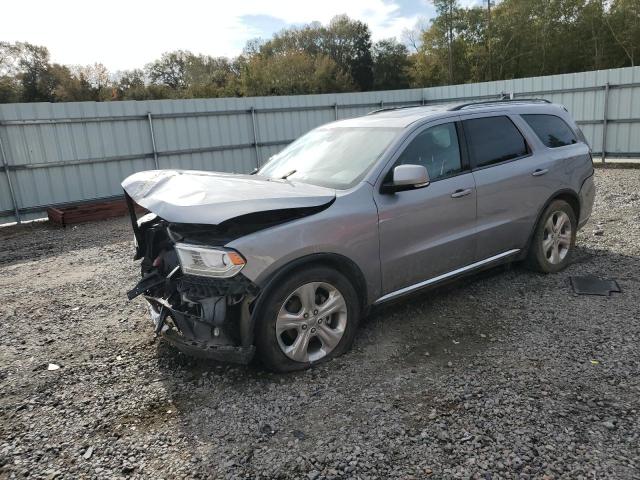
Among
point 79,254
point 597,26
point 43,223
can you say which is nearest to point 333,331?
point 79,254

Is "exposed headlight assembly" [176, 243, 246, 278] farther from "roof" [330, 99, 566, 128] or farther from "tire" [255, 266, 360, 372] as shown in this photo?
"roof" [330, 99, 566, 128]

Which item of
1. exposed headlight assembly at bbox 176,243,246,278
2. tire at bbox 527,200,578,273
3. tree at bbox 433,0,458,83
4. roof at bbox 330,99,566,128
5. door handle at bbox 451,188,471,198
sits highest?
tree at bbox 433,0,458,83

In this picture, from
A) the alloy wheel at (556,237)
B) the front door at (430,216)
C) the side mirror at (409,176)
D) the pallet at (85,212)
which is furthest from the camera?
the pallet at (85,212)

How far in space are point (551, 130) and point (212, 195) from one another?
3.78 metres

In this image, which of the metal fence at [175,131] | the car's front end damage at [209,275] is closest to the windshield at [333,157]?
the car's front end damage at [209,275]

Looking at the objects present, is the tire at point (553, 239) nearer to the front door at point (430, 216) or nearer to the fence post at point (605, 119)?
the front door at point (430, 216)

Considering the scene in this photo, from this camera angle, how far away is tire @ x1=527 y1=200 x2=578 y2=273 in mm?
4961

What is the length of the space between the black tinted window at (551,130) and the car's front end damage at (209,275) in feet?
9.16

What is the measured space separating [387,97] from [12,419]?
1483 cm

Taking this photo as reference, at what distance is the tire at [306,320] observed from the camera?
3.16 meters

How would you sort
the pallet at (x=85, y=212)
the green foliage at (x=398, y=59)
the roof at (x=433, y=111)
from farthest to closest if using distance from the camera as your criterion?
the green foliage at (x=398, y=59) → the pallet at (x=85, y=212) → the roof at (x=433, y=111)

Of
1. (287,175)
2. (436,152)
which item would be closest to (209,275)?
(287,175)

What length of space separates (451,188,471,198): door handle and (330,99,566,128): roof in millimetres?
676

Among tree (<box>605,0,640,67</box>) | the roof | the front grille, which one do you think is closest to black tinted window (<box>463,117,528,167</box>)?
the roof
